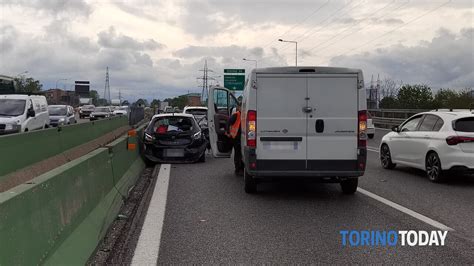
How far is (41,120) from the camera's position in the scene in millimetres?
21891

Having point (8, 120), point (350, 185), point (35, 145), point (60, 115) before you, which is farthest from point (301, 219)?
point (60, 115)

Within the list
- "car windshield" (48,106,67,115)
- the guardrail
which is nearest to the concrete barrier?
"car windshield" (48,106,67,115)

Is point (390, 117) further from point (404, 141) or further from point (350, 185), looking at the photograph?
point (350, 185)

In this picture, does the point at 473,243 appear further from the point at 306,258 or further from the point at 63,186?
the point at 63,186

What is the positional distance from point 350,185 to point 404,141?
3430 millimetres

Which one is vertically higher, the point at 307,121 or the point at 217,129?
the point at 307,121

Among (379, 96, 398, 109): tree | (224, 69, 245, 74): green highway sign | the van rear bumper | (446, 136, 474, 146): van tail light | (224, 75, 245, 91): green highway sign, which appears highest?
(224, 69, 245, 74): green highway sign

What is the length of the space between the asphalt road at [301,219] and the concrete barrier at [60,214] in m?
0.85

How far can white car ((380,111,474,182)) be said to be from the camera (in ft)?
32.2

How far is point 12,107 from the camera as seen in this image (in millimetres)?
19703

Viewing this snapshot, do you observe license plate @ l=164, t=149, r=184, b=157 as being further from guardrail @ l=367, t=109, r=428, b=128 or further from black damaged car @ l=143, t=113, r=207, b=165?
guardrail @ l=367, t=109, r=428, b=128

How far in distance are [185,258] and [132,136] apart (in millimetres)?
6426

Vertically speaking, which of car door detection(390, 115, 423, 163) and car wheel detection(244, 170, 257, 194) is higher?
car door detection(390, 115, 423, 163)

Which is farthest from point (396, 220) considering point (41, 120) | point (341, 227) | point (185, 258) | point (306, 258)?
point (41, 120)
